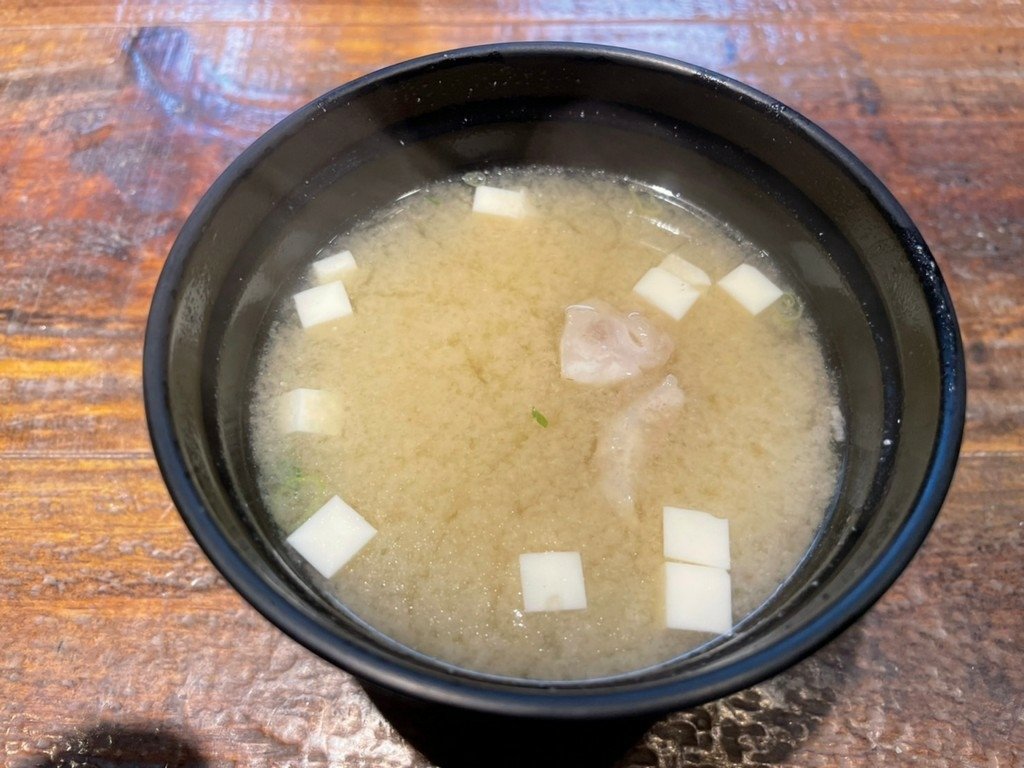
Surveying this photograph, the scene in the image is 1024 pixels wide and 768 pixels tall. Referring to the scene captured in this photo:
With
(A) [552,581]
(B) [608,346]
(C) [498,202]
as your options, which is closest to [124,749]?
(A) [552,581]

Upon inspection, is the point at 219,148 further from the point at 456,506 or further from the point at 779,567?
the point at 779,567

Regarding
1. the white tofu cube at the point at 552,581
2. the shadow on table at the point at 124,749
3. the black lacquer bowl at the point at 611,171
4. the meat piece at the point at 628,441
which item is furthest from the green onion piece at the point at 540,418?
the shadow on table at the point at 124,749

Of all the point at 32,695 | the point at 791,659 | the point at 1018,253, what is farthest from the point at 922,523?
the point at 32,695

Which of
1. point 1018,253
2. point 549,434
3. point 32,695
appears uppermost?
point 1018,253

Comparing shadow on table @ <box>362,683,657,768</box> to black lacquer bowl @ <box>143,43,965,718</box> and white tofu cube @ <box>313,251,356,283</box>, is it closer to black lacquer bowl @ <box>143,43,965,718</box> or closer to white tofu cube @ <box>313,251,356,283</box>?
black lacquer bowl @ <box>143,43,965,718</box>

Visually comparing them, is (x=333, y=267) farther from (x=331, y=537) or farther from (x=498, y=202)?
(x=331, y=537)

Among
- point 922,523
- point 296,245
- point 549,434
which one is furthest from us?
point 296,245
